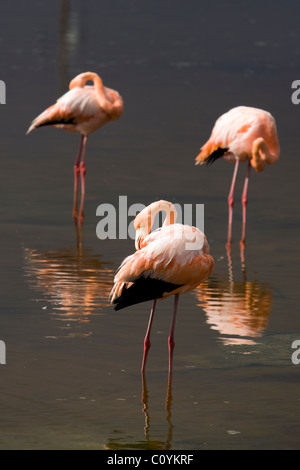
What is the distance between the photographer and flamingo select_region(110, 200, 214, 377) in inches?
243

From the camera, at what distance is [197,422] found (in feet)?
18.2

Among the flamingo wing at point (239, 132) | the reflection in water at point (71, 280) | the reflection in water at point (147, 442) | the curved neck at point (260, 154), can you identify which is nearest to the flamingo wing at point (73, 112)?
the flamingo wing at point (239, 132)

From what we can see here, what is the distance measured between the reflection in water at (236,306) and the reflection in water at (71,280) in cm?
79

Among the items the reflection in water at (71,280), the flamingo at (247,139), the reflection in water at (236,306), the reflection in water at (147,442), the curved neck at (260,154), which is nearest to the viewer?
the reflection in water at (147,442)

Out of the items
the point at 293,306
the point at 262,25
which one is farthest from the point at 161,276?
the point at 262,25

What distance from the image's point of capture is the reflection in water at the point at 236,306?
23.4 ft

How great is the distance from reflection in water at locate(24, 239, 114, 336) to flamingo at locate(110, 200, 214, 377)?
1.04m

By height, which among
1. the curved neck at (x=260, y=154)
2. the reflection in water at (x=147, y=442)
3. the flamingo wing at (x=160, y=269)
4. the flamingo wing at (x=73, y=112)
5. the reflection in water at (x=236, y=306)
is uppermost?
the flamingo wing at (x=73, y=112)

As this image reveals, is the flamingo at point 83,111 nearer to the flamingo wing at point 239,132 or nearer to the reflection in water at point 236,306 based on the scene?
the flamingo wing at point 239,132

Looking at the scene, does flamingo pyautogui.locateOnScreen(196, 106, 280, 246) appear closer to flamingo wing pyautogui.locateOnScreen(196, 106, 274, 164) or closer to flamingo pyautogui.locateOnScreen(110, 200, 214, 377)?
flamingo wing pyautogui.locateOnScreen(196, 106, 274, 164)

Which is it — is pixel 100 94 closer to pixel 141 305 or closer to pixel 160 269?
pixel 141 305

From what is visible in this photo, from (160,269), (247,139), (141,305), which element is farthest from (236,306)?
(247,139)

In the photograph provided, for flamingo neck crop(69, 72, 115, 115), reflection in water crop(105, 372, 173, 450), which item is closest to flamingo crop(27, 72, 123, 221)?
flamingo neck crop(69, 72, 115, 115)

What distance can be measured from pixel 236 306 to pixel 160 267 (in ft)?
5.46
